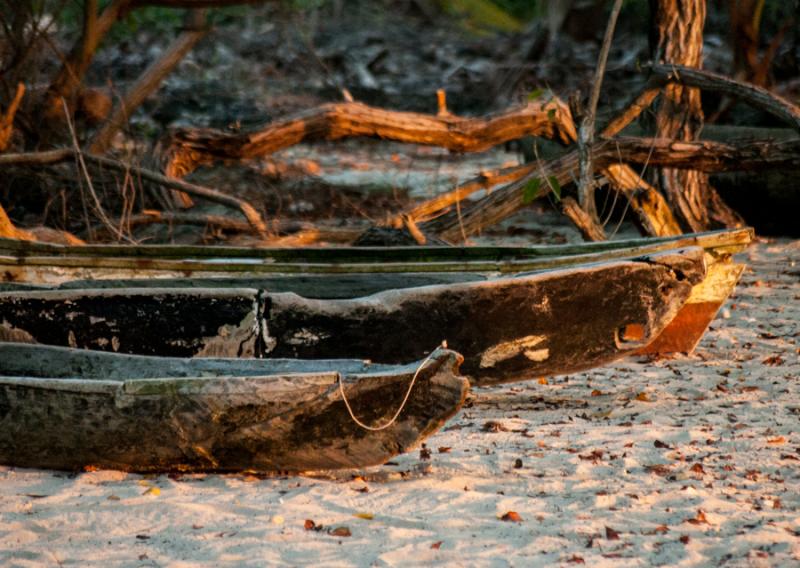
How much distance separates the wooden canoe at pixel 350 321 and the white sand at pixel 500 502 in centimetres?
39

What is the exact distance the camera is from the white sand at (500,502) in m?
3.62

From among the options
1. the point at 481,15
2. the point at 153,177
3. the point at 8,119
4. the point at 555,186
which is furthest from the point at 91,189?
the point at 481,15

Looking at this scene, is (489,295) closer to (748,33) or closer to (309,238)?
(309,238)

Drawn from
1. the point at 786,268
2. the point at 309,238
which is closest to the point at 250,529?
the point at 309,238

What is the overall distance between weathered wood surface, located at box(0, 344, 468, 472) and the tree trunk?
16.5ft

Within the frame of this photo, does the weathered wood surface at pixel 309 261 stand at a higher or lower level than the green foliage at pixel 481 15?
lower

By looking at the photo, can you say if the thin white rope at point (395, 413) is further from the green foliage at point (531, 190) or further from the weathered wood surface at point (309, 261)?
the green foliage at point (531, 190)

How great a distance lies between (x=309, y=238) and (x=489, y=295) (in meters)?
3.44

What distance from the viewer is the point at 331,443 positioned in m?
4.27

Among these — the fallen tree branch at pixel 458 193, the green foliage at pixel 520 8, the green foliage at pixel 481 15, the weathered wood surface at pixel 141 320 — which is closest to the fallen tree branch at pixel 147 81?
the fallen tree branch at pixel 458 193

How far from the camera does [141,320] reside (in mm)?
5289

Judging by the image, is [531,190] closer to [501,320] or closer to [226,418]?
[501,320]

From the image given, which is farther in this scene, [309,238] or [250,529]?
[309,238]

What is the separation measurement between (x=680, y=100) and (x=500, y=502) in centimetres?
549
